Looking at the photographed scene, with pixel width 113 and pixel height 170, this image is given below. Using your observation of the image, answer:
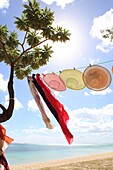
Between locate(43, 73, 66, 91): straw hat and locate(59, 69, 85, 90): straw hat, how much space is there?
107mm

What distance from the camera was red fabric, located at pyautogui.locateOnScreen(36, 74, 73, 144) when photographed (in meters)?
5.46

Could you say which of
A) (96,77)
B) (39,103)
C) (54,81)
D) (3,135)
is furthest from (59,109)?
(3,135)

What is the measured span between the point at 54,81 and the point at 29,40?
1.61 metres

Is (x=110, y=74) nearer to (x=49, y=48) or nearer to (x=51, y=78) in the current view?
(x=51, y=78)

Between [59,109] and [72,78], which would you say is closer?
[59,109]

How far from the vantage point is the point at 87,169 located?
1099 centimetres

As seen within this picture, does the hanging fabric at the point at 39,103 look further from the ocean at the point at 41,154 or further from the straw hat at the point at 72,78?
the ocean at the point at 41,154

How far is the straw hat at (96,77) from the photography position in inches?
243

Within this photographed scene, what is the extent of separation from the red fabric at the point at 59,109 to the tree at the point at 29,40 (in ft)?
3.05

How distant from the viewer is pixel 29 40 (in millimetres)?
7344

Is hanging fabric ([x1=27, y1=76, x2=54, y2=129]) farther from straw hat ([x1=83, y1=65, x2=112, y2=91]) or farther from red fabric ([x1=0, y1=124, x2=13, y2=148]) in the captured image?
straw hat ([x1=83, y1=65, x2=112, y2=91])

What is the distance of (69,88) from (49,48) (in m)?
1.72

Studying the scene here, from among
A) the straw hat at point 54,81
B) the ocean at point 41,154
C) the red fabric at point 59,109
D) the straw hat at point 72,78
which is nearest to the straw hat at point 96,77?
the straw hat at point 72,78

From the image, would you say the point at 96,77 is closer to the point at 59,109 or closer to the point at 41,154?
the point at 59,109
